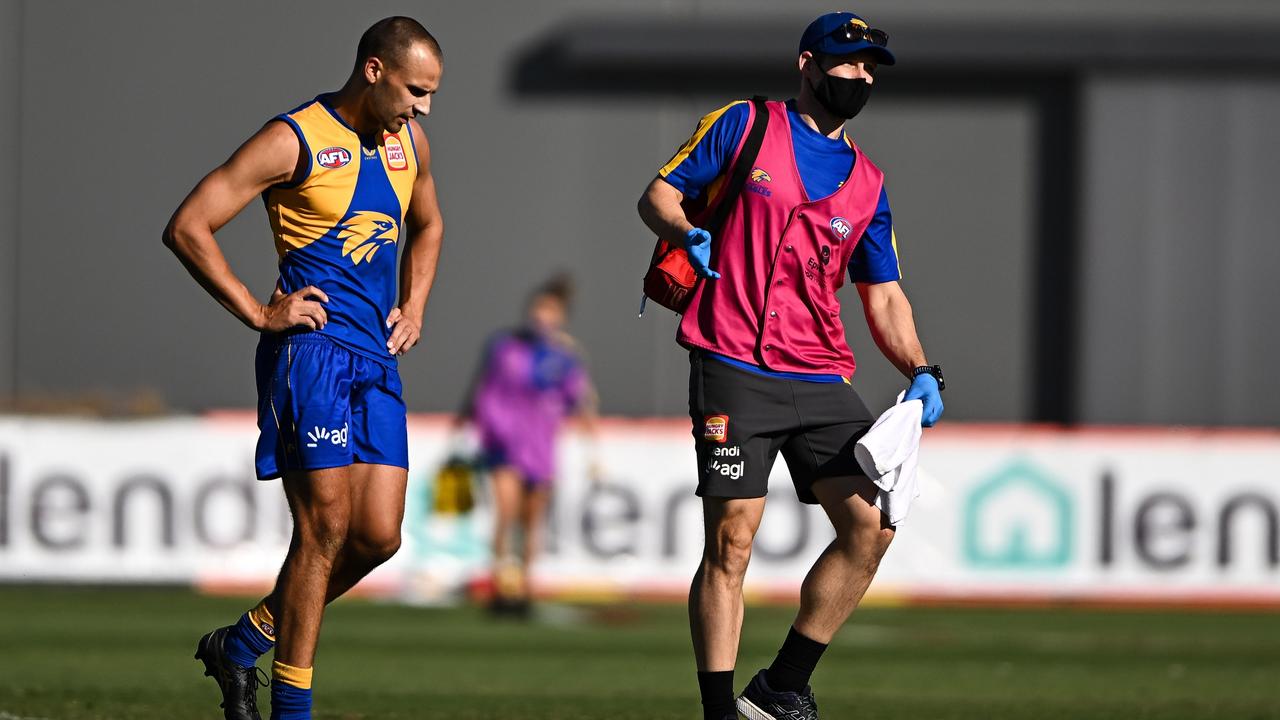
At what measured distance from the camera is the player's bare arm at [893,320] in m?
7.11

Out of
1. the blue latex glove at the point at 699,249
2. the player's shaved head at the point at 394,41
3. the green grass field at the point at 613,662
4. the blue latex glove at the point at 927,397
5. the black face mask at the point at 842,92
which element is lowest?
the green grass field at the point at 613,662

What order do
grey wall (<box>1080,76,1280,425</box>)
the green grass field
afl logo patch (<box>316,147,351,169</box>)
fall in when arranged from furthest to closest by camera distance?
grey wall (<box>1080,76,1280,425</box>)
the green grass field
afl logo patch (<box>316,147,351,169</box>)

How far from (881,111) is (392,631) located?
483 inches

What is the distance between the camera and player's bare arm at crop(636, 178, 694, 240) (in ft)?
21.3

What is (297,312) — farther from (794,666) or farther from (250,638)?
(794,666)

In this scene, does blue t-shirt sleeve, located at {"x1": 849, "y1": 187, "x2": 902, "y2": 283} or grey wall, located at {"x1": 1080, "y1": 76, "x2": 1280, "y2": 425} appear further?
grey wall, located at {"x1": 1080, "y1": 76, "x2": 1280, "y2": 425}

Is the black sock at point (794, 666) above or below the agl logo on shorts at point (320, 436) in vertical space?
below

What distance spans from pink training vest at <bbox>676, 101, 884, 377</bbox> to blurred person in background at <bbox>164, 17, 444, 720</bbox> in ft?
3.60

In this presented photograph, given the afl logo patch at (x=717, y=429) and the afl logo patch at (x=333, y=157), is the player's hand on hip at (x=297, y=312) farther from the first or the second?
the afl logo patch at (x=717, y=429)

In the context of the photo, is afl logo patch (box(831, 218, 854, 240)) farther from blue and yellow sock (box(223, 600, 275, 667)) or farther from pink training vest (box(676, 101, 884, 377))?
blue and yellow sock (box(223, 600, 275, 667))

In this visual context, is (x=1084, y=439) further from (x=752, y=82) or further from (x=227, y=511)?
(x=752, y=82)

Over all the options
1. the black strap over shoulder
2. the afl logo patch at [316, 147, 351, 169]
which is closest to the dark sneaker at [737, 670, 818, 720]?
Answer: the black strap over shoulder

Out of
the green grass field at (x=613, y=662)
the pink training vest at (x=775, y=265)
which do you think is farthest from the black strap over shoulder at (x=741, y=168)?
the green grass field at (x=613, y=662)

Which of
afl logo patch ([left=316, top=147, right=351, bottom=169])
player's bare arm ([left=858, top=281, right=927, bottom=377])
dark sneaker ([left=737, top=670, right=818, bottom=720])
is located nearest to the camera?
afl logo patch ([left=316, top=147, right=351, bottom=169])
